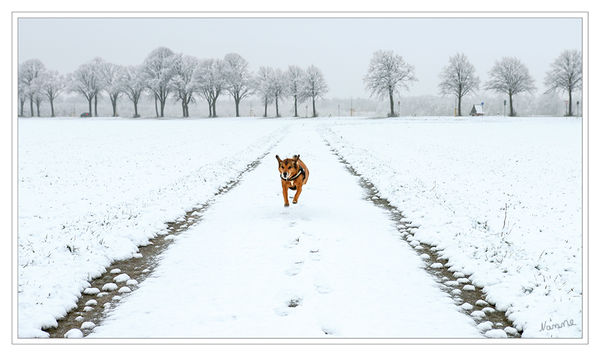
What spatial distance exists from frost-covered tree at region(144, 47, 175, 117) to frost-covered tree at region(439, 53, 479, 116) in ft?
178

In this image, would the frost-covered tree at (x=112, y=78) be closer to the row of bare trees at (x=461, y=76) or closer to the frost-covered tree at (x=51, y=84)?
the frost-covered tree at (x=51, y=84)

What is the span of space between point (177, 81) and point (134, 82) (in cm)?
1261

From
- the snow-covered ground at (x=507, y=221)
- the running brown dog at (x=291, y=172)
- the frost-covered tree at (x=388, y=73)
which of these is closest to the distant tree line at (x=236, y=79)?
the frost-covered tree at (x=388, y=73)

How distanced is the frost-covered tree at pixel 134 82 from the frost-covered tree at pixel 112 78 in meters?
1.12

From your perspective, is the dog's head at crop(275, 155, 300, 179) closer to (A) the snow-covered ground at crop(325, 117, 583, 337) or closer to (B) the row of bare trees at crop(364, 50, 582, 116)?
(A) the snow-covered ground at crop(325, 117, 583, 337)

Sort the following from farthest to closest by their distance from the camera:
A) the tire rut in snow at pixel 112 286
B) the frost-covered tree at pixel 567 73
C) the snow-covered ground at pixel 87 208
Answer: the frost-covered tree at pixel 567 73
the snow-covered ground at pixel 87 208
the tire rut in snow at pixel 112 286

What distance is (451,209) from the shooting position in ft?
31.1

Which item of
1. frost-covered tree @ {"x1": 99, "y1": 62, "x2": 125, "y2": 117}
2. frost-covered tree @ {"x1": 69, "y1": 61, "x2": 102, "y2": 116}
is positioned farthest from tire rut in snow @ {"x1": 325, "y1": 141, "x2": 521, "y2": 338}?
frost-covered tree @ {"x1": 69, "y1": 61, "x2": 102, "y2": 116}

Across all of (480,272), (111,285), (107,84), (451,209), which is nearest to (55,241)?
(111,285)

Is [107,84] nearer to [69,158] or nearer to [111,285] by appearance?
[69,158]

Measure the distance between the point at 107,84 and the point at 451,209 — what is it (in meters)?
99.3

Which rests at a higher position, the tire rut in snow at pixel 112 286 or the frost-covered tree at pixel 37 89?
the frost-covered tree at pixel 37 89

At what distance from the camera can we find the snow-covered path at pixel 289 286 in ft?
14.2

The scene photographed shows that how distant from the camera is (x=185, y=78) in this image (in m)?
84.9
